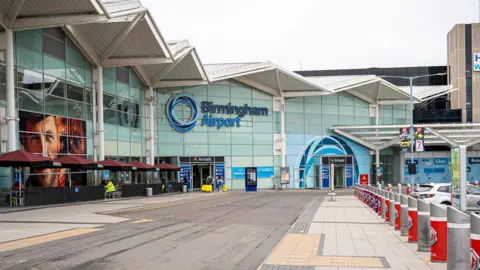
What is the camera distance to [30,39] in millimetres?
31938

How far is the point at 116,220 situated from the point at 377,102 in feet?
162

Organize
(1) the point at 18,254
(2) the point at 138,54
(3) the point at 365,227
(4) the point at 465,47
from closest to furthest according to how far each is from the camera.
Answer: (1) the point at 18,254, (3) the point at 365,227, (2) the point at 138,54, (4) the point at 465,47

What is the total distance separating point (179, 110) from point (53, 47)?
21010 millimetres

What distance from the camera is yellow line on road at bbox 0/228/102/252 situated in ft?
43.9

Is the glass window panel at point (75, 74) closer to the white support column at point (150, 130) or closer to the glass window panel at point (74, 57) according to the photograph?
the glass window panel at point (74, 57)

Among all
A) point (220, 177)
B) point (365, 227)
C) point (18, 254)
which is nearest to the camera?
point (18, 254)

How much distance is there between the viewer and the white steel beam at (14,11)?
27752 mm

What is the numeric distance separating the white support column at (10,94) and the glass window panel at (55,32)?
16.7 feet

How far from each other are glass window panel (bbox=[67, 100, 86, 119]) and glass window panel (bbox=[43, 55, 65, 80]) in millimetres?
2006

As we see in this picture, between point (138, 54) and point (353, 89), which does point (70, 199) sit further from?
point (353, 89)

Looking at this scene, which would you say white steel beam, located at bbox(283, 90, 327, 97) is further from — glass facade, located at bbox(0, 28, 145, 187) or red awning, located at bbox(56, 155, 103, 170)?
red awning, located at bbox(56, 155, 103, 170)

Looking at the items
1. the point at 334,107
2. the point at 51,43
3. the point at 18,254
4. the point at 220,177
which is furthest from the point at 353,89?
the point at 18,254

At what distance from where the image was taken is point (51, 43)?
34.5 meters

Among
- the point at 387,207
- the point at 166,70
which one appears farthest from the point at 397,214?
the point at 166,70
